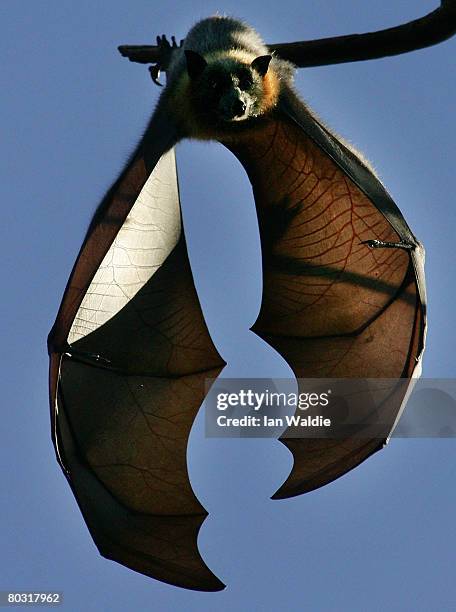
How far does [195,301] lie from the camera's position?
8.46 metres

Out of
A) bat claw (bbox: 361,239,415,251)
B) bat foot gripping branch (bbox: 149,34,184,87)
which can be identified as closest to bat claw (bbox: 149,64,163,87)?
bat foot gripping branch (bbox: 149,34,184,87)

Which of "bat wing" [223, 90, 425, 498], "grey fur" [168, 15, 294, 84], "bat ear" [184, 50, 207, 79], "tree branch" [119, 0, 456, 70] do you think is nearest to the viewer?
"tree branch" [119, 0, 456, 70]

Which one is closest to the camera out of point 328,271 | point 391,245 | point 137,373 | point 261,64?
point 261,64

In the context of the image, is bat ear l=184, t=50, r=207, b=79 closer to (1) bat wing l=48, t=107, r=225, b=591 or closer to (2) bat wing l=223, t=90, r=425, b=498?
(1) bat wing l=48, t=107, r=225, b=591

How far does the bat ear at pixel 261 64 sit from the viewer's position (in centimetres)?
753

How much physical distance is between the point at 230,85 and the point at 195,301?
1553 millimetres

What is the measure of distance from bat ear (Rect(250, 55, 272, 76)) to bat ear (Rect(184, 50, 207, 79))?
1.02 ft

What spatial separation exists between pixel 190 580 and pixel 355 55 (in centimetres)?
343

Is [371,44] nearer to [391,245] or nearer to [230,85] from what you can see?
[230,85]

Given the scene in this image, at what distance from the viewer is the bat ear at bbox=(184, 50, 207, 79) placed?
751 centimetres

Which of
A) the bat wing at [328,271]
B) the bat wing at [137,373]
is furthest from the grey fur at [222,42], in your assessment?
the bat wing at [137,373]

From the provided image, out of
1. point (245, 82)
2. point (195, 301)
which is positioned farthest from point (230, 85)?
point (195, 301)

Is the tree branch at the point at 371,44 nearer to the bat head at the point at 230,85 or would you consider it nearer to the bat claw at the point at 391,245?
the bat head at the point at 230,85

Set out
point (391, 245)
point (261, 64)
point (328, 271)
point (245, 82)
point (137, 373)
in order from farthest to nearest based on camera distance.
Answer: point (328, 271)
point (137, 373)
point (391, 245)
point (245, 82)
point (261, 64)
